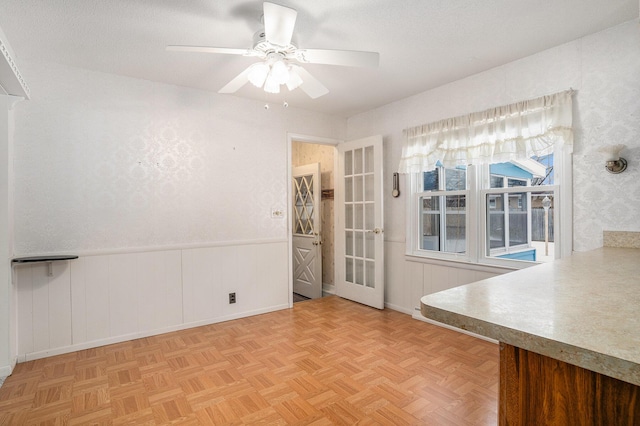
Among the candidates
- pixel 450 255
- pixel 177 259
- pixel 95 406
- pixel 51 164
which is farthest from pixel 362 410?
pixel 51 164

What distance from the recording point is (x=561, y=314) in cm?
82

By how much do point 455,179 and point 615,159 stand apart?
1332 millimetres

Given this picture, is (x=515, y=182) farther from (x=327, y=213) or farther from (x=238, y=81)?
(x=327, y=213)

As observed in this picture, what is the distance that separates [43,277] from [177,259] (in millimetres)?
1072

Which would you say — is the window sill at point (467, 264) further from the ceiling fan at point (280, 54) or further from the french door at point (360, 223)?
the ceiling fan at point (280, 54)

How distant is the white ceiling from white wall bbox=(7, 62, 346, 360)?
0.33 metres

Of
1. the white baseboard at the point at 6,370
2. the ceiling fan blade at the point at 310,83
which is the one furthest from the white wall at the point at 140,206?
the ceiling fan blade at the point at 310,83

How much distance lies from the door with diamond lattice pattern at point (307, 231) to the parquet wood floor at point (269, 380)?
1.51 metres

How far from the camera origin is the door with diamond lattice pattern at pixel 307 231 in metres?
4.83

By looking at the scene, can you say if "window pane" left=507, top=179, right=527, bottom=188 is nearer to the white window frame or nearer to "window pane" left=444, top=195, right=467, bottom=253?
the white window frame

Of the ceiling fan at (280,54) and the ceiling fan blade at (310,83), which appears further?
the ceiling fan blade at (310,83)

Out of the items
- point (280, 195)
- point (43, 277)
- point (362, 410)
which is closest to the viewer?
point (362, 410)

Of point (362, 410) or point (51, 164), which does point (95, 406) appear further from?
point (51, 164)

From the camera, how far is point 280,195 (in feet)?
13.4
